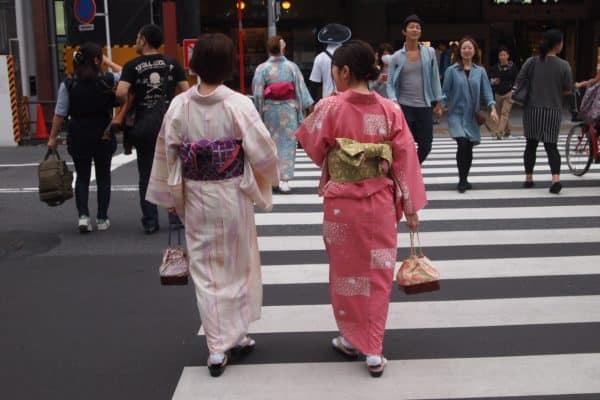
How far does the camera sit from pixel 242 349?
4.21m

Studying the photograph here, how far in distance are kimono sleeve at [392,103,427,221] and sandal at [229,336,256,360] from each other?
1066 millimetres

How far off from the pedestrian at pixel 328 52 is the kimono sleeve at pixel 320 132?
5533mm

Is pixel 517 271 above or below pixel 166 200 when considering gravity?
below

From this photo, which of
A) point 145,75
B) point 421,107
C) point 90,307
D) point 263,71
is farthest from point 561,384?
point 263,71

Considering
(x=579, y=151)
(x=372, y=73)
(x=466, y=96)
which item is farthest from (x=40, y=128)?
(x=372, y=73)

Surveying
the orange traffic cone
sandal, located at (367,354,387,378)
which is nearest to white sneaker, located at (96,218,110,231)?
sandal, located at (367,354,387,378)

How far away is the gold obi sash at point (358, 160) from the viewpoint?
12.6 ft

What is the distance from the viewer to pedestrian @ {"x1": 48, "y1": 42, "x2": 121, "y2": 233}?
23.1 ft

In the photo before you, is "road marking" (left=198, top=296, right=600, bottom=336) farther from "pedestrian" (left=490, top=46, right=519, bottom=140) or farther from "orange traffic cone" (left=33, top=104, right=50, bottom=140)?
"orange traffic cone" (left=33, top=104, right=50, bottom=140)

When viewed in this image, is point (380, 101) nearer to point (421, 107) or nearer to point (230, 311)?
point (230, 311)

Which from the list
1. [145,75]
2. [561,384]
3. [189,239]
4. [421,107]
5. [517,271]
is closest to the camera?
[561,384]

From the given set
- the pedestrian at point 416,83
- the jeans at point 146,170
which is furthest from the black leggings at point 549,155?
the jeans at point 146,170

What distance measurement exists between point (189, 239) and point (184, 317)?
3.26ft

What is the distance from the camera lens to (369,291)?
391 centimetres
